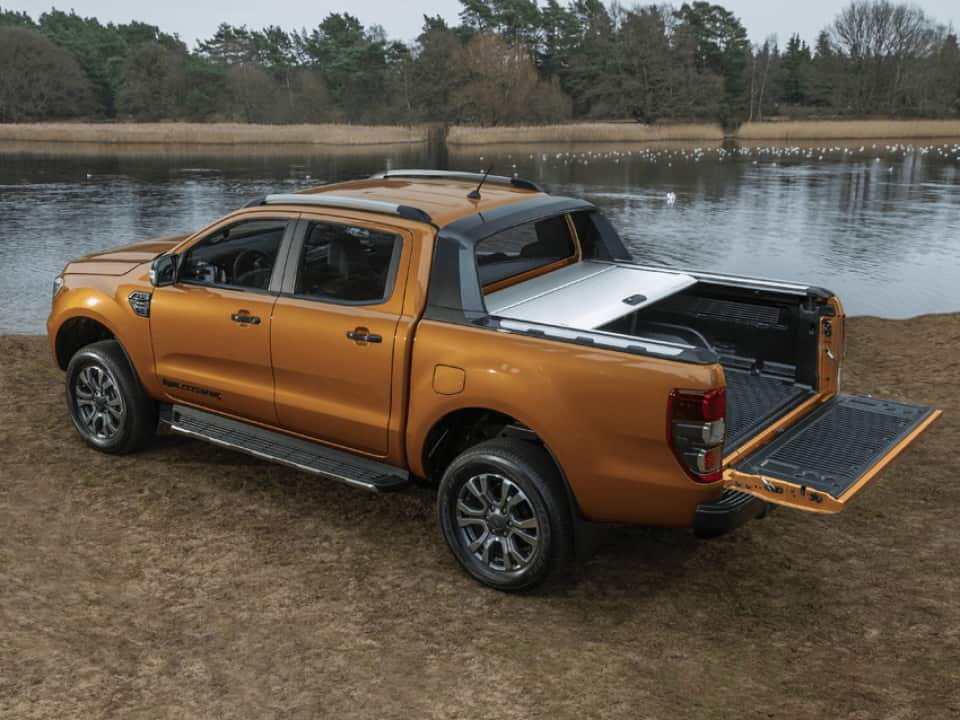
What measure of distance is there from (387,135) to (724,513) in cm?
5708

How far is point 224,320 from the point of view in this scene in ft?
18.7

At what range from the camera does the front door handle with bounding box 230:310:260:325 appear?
554 centimetres

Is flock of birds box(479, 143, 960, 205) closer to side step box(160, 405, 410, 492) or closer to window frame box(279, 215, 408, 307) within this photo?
side step box(160, 405, 410, 492)

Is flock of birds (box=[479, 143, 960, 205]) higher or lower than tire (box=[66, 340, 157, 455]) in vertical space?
higher

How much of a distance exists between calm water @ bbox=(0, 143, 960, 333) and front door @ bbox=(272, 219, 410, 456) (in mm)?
6620

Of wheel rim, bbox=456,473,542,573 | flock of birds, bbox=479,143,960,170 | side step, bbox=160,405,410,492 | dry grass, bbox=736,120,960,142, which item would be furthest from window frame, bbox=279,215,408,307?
dry grass, bbox=736,120,960,142

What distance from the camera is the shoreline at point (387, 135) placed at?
5416 cm

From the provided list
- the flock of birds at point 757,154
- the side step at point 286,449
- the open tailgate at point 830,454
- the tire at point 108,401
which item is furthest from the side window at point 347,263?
the flock of birds at point 757,154

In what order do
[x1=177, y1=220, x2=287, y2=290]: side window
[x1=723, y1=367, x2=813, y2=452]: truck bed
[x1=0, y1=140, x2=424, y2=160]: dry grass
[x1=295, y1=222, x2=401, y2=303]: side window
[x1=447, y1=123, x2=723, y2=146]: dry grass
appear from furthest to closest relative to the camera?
[x1=447, y1=123, x2=723, y2=146]: dry grass < [x1=0, y1=140, x2=424, y2=160]: dry grass < [x1=177, y1=220, x2=287, y2=290]: side window < [x1=295, y1=222, x2=401, y2=303]: side window < [x1=723, y1=367, x2=813, y2=452]: truck bed

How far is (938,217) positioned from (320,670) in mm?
20731

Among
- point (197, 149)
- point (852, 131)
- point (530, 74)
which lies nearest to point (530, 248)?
point (197, 149)

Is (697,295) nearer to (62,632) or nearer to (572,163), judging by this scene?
(62,632)

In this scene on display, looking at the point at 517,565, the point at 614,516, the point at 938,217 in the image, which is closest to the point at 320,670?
the point at 517,565

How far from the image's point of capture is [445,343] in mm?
4781
